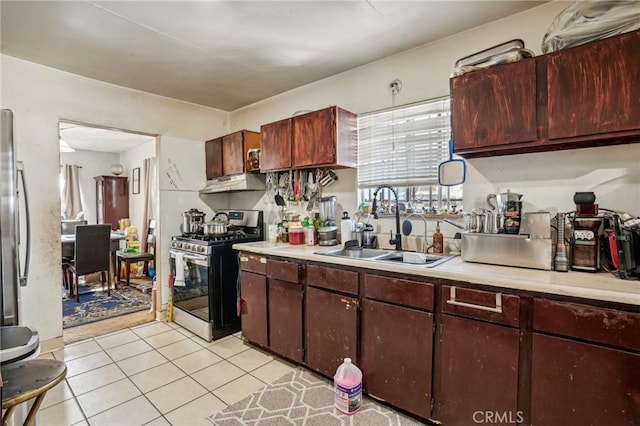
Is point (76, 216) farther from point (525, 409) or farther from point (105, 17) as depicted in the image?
point (525, 409)

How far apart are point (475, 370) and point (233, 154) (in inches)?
123

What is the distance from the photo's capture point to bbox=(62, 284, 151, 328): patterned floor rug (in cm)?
365

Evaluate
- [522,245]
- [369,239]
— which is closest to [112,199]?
[369,239]

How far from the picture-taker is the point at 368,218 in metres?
2.79

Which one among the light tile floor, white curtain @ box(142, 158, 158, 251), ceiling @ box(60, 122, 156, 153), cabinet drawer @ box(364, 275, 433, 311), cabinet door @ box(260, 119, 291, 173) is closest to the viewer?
cabinet drawer @ box(364, 275, 433, 311)

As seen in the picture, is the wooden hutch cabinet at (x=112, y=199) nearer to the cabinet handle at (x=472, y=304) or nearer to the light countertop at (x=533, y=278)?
the light countertop at (x=533, y=278)

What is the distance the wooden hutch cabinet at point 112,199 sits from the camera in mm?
6367

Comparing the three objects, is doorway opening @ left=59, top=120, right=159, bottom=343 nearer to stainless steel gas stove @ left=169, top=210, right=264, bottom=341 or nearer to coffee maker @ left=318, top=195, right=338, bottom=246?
stainless steel gas stove @ left=169, top=210, right=264, bottom=341

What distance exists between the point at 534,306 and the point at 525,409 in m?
0.50

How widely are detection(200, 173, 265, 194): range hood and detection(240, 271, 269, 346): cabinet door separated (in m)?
1.11

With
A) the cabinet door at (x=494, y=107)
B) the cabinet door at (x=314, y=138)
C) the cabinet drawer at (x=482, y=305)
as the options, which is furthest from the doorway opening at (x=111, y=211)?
the cabinet door at (x=494, y=107)

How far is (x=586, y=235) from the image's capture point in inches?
63.5

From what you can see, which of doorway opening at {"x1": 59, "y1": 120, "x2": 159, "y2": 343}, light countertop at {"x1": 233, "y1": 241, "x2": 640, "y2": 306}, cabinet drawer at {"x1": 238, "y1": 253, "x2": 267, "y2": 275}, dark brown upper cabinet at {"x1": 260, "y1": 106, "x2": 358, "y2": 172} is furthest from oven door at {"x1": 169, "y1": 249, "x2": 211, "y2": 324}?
light countertop at {"x1": 233, "y1": 241, "x2": 640, "y2": 306}

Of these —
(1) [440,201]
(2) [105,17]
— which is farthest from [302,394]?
(2) [105,17]
